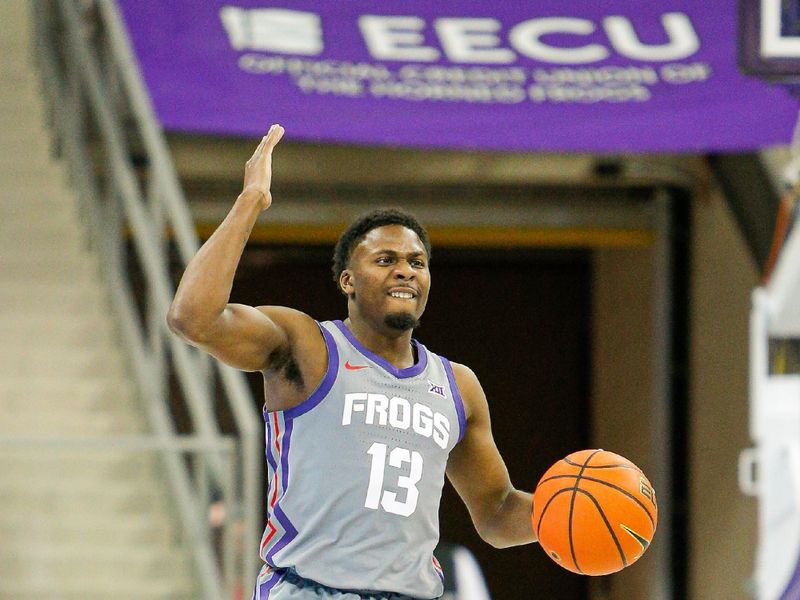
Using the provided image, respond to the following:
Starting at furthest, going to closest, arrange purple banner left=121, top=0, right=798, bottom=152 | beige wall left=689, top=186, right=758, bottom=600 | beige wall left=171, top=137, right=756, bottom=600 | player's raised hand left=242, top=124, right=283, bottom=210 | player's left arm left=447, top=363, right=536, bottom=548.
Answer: beige wall left=689, top=186, right=758, bottom=600
beige wall left=171, top=137, right=756, bottom=600
purple banner left=121, top=0, right=798, bottom=152
player's left arm left=447, top=363, right=536, bottom=548
player's raised hand left=242, top=124, right=283, bottom=210

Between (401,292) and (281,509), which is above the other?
(401,292)

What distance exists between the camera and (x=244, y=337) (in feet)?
11.4

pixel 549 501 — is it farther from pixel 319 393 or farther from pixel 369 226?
pixel 369 226

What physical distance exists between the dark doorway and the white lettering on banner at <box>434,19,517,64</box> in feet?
22.7

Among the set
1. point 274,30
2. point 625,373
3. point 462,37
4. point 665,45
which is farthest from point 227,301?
point 625,373

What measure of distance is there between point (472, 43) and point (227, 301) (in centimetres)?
563

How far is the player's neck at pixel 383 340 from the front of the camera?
3801 millimetres

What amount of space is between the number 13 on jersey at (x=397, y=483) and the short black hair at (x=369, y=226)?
1.83ft

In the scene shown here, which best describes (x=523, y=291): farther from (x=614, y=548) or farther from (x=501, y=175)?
(x=614, y=548)

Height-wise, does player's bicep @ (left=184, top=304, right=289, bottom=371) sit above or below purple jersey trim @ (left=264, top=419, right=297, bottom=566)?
above

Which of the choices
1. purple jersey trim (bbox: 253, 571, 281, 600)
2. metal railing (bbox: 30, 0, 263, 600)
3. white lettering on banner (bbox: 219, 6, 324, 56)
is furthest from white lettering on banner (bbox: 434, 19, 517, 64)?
purple jersey trim (bbox: 253, 571, 281, 600)

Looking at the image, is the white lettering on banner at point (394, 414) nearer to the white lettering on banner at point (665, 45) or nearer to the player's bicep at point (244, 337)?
the player's bicep at point (244, 337)

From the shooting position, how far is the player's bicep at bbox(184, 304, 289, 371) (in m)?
3.39

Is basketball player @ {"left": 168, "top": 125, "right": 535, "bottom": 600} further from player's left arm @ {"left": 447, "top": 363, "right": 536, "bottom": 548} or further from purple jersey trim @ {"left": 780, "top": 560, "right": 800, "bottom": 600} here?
purple jersey trim @ {"left": 780, "top": 560, "right": 800, "bottom": 600}
